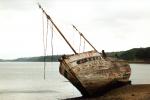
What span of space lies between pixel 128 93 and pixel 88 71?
412 centimetres

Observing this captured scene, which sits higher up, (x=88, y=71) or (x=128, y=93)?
(x=88, y=71)

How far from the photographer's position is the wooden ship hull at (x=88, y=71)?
123 feet

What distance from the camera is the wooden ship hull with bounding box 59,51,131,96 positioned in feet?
123

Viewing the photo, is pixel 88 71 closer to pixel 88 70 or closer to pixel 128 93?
pixel 88 70

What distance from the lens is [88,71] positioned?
1496 inches

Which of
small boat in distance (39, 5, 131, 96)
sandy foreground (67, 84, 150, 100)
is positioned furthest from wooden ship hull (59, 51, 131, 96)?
sandy foreground (67, 84, 150, 100)

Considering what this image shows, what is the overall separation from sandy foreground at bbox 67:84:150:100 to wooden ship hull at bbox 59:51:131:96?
1025mm

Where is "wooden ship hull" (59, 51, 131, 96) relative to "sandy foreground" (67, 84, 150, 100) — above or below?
above

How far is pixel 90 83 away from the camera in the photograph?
38.1 meters

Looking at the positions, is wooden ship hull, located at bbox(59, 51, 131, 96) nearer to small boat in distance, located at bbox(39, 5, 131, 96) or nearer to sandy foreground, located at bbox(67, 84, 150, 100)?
small boat in distance, located at bbox(39, 5, 131, 96)

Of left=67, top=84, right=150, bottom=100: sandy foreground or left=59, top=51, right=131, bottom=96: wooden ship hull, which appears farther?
left=59, top=51, right=131, bottom=96: wooden ship hull

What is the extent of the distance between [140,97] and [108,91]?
20.9 ft

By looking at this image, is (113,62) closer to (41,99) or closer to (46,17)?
(46,17)

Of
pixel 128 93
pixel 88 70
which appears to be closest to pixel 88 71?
pixel 88 70
